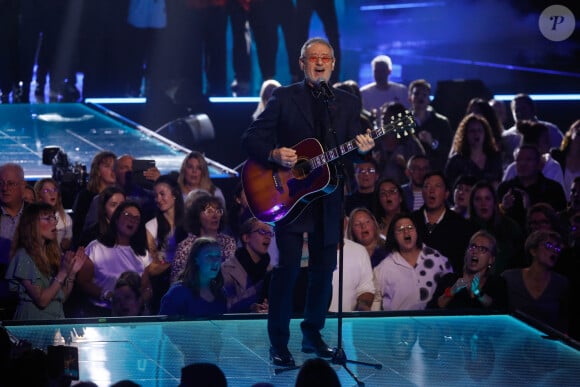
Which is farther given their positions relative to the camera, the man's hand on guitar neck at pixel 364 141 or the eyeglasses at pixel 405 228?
the eyeglasses at pixel 405 228

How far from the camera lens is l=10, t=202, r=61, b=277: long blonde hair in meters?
6.70

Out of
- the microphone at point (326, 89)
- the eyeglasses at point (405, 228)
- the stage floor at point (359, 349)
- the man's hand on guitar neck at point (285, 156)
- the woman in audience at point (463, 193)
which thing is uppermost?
the microphone at point (326, 89)

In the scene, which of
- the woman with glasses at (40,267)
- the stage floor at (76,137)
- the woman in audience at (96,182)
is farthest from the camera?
the stage floor at (76,137)

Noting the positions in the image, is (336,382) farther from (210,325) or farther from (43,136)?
(43,136)

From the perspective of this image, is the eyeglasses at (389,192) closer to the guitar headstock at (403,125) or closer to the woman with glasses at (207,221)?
the woman with glasses at (207,221)

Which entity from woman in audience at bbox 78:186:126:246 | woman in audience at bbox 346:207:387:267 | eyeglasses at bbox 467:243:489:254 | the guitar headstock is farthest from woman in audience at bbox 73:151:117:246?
the guitar headstock

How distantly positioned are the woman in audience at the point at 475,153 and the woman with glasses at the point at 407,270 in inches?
88.0

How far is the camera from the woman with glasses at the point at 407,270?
7.04 metres

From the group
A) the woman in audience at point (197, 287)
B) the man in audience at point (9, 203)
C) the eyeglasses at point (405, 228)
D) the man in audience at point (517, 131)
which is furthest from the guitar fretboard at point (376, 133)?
the man in audience at point (517, 131)

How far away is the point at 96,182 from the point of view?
847 centimetres

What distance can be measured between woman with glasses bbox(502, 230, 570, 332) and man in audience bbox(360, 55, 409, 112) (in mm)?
4509

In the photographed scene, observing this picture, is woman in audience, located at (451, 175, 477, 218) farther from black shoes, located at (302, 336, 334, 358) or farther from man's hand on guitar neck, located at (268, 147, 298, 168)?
man's hand on guitar neck, located at (268, 147, 298, 168)

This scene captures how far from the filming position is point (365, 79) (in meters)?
12.3

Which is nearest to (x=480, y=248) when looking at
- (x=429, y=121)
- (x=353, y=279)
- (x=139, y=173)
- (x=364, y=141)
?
(x=353, y=279)
